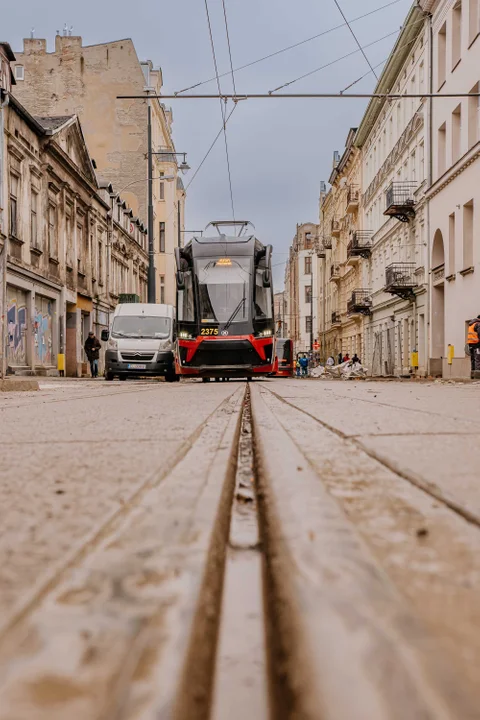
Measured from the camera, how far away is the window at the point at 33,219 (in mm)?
22688

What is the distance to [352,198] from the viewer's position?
46906 mm

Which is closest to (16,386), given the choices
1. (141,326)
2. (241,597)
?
(241,597)

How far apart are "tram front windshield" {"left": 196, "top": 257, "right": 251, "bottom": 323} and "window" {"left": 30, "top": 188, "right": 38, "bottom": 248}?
857 cm

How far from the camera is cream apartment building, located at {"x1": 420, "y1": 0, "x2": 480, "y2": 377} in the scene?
2133cm

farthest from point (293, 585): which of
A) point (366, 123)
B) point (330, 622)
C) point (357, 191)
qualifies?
point (357, 191)

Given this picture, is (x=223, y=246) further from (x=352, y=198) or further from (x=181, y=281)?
(x=352, y=198)

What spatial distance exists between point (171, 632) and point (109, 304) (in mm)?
35816

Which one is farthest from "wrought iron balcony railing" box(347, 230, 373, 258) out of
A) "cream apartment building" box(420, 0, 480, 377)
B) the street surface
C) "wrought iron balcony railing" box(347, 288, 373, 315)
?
the street surface

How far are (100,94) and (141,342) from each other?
29112 mm

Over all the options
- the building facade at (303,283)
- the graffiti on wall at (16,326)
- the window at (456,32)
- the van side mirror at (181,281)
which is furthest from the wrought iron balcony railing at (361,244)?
the building facade at (303,283)

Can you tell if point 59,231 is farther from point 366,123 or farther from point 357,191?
point 357,191

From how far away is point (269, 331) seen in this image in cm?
1605

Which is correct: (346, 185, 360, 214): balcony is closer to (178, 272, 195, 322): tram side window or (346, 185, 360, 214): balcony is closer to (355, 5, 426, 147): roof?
(355, 5, 426, 147): roof

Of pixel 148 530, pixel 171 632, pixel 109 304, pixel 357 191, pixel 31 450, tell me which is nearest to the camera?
pixel 171 632
